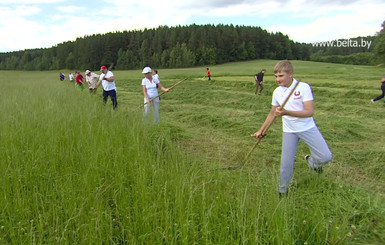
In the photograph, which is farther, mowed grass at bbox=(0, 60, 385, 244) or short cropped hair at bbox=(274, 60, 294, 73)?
short cropped hair at bbox=(274, 60, 294, 73)

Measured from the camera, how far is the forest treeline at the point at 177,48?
69062 millimetres

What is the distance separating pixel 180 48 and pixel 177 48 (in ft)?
2.56

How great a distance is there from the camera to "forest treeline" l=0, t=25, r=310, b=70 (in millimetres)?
69062

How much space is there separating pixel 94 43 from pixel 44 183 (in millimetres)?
80940

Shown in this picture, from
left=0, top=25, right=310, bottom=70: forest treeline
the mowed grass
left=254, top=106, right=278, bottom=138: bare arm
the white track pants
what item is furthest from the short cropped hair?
left=0, top=25, right=310, bottom=70: forest treeline

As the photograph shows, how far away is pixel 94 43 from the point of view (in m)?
75.9

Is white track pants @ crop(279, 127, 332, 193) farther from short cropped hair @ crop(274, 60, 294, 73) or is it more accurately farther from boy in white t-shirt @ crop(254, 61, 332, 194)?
short cropped hair @ crop(274, 60, 294, 73)

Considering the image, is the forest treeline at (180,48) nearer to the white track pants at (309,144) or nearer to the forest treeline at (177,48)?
the forest treeline at (177,48)

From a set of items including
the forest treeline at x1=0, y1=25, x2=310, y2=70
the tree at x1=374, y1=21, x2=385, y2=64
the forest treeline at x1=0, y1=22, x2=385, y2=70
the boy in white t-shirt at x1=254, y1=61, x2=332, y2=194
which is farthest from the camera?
the forest treeline at x1=0, y1=22, x2=385, y2=70

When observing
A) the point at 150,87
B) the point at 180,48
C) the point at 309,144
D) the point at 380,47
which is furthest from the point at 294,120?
the point at 180,48

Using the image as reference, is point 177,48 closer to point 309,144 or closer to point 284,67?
point 284,67

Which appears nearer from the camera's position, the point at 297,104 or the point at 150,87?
the point at 297,104

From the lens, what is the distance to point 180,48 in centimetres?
6925

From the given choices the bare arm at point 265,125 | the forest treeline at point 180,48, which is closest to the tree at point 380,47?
the forest treeline at point 180,48
